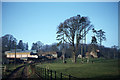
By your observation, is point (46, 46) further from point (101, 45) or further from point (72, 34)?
point (72, 34)

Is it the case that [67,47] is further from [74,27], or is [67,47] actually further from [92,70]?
[92,70]

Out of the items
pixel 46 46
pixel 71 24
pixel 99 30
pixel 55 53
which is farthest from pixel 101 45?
pixel 46 46

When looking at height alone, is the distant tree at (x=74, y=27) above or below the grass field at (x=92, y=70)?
above

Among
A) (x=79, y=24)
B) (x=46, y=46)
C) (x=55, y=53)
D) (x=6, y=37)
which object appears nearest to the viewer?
(x=79, y=24)

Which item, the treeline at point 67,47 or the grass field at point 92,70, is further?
the treeline at point 67,47

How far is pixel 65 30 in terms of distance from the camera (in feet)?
158

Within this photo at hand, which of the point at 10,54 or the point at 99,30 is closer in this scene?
the point at 99,30

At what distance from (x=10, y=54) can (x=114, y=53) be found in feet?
196

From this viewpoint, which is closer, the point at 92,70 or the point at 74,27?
the point at 92,70

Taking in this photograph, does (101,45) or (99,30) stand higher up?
(99,30)

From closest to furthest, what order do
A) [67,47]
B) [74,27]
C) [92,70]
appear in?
[92,70], [74,27], [67,47]

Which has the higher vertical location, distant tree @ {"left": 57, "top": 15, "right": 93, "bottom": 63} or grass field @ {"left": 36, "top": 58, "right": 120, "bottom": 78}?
distant tree @ {"left": 57, "top": 15, "right": 93, "bottom": 63}

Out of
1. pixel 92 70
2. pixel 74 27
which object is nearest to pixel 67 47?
pixel 74 27

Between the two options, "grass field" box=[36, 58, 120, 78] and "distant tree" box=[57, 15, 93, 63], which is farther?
"distant tree" box=[57, 15, 93, 63]
